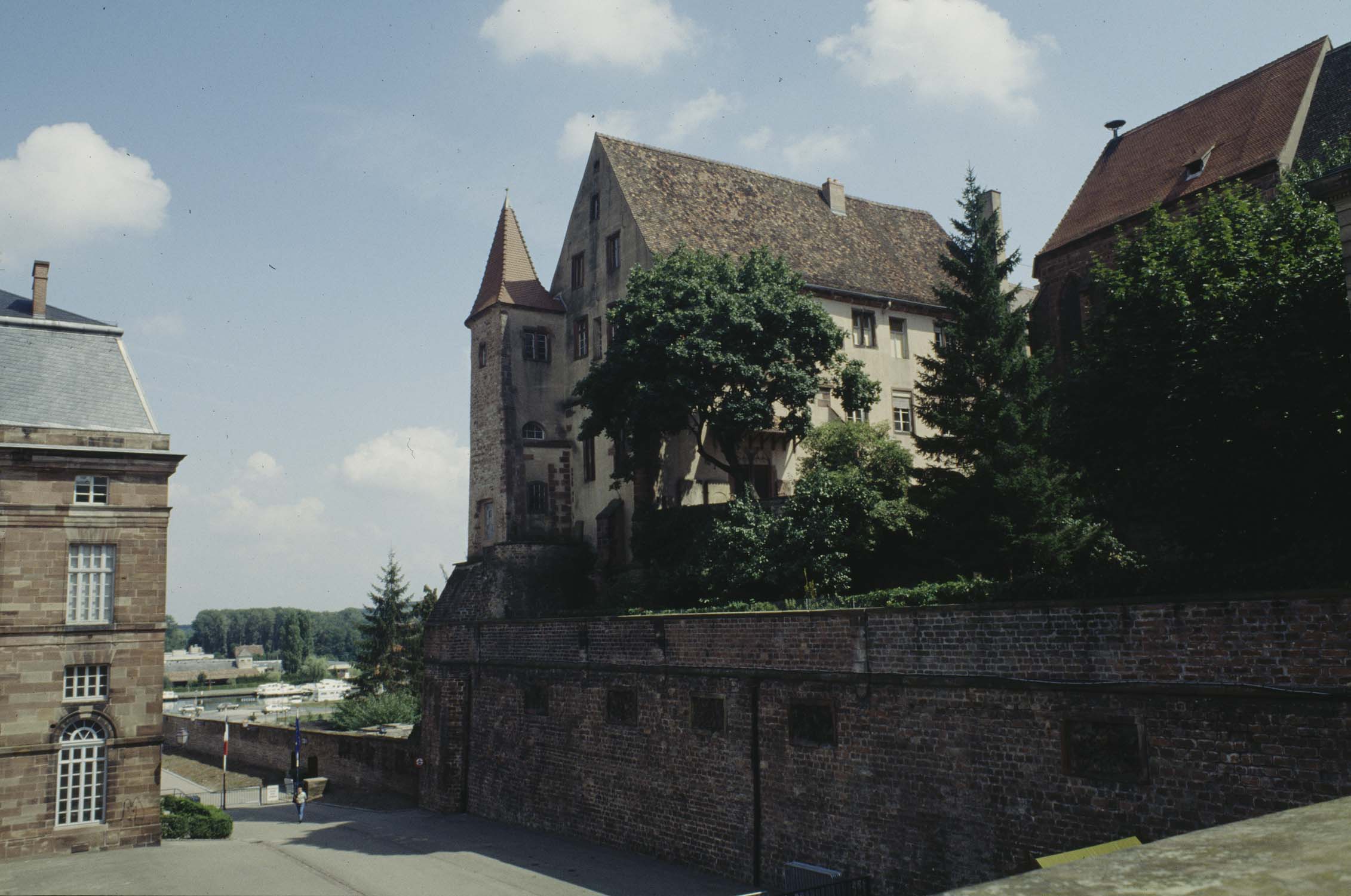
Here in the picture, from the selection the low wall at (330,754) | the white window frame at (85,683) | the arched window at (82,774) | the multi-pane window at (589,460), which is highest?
the multi-pane window at (589,460)

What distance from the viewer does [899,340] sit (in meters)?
38.9

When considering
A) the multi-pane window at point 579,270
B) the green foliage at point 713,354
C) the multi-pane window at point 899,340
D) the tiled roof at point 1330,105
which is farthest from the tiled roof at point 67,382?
the tiled roof at point 1330,105

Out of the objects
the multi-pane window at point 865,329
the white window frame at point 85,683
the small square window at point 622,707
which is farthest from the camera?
the multi-pane window at point 865,329

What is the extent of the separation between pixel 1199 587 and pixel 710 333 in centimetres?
1710

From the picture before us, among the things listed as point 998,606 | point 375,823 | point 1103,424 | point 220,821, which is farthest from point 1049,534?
point 220,821

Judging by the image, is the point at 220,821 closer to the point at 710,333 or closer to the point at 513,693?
the point at 513,693

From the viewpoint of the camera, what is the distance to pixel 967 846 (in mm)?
16484

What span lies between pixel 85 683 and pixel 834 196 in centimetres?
3135

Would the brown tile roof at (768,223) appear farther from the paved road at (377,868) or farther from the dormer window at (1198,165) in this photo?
the paved road at (377,868)

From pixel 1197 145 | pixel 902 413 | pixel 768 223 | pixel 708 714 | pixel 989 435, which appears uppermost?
pixel 1197 145

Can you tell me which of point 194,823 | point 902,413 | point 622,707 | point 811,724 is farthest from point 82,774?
point 902,413

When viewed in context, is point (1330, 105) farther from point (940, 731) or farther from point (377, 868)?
point (377, 868)

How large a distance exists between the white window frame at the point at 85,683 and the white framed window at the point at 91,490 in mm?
4322

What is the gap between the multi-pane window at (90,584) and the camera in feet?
89.9
